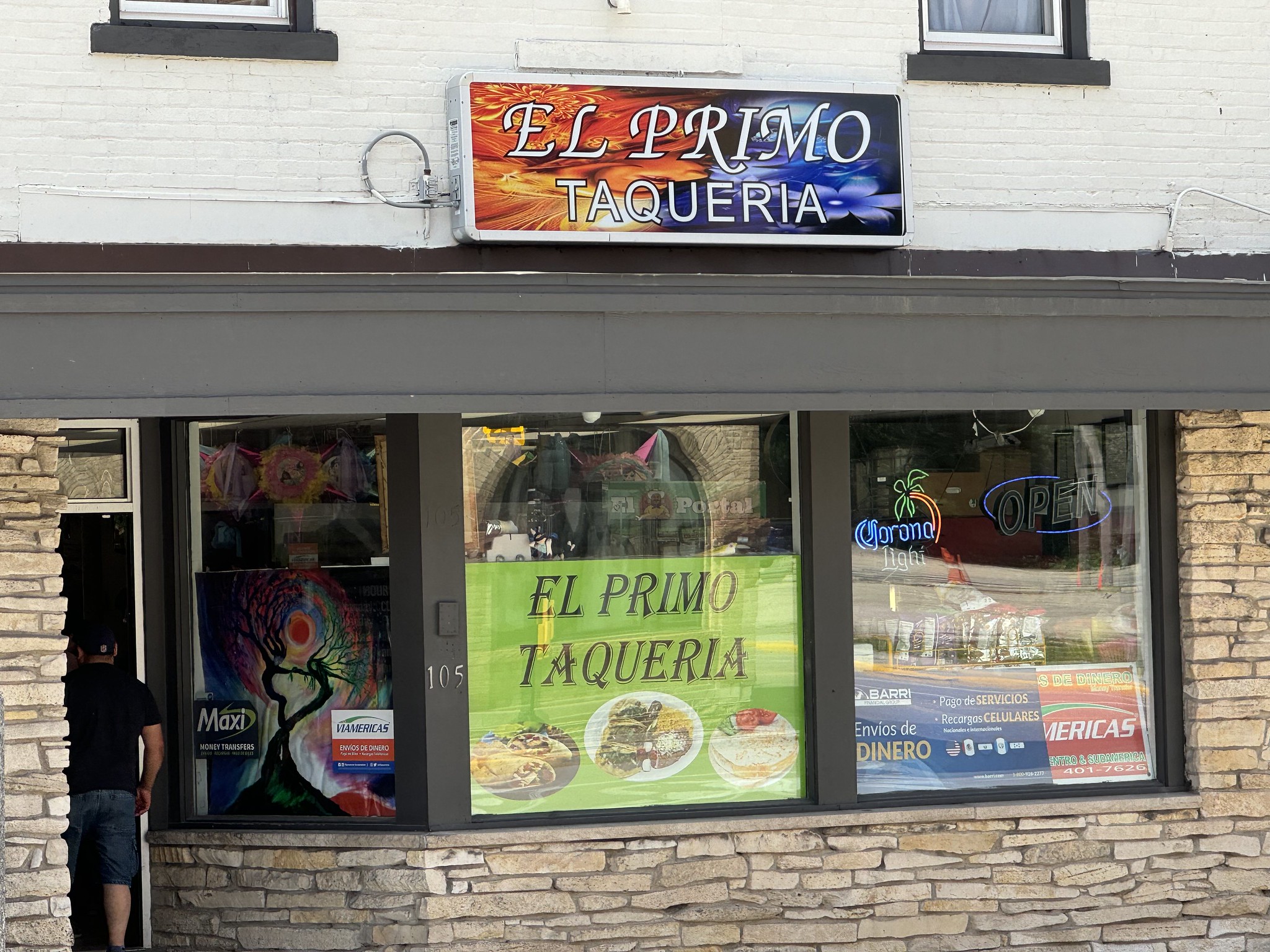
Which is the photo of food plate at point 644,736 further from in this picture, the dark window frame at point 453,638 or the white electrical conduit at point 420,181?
the white electrical conduit at point 420,181

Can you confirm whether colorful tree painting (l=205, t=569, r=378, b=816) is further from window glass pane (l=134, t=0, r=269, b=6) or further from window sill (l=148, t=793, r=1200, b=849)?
window glass pane (l=134, t=0, r=269, b=6)

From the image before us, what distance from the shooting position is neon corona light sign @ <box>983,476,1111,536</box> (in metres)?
7.16

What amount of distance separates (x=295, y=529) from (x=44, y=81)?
7.69ft

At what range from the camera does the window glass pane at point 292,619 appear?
684 centimetres

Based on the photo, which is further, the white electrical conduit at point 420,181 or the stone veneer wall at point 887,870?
the stone veneer wall at point 887,870

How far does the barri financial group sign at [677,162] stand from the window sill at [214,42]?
62 centimetres

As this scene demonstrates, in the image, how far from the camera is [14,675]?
588cm

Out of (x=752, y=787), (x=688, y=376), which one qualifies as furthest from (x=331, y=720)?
(x=688, y=376)

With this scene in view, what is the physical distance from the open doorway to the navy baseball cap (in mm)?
89

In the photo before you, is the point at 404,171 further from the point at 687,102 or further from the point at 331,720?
the point at 331,720

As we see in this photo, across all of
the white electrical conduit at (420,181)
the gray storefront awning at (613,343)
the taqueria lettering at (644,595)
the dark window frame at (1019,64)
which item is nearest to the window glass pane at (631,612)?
the taqueria lettering at (644,595)

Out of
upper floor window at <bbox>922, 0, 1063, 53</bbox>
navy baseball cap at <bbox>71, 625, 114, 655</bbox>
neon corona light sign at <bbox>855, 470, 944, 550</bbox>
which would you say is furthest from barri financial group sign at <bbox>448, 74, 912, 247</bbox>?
navy baseball cap at <bbox>71, 625, 114, 655</bbox>

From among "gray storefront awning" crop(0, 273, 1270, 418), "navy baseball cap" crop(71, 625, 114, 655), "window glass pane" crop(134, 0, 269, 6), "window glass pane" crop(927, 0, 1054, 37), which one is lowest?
"navy baseball cap" crop(71, 625, 114, 655)

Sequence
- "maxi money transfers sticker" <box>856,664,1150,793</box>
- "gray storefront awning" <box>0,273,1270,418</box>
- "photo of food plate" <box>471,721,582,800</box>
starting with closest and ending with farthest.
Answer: "gray storefront awning" <box>0,273,1270,418</box>
"photo of food plate" <box>471,721,582,800</box>
"maxi money transfers sticker" <box>856,664,1150,793</box>
